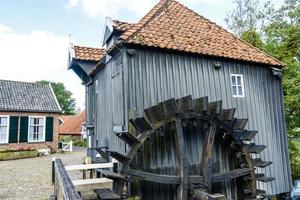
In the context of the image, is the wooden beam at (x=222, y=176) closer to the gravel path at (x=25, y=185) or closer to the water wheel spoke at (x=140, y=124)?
the water wheel spoke at (x=140, y=124)

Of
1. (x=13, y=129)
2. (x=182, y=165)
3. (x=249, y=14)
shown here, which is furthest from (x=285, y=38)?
(x=13, y=129)

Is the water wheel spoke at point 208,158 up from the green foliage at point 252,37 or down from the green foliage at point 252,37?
down

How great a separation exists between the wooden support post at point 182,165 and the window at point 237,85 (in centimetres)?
285

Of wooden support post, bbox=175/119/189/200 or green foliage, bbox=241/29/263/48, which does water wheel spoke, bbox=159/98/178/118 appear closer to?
wooden support post, bbox=175/119/189/200

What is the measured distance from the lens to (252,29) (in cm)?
1487

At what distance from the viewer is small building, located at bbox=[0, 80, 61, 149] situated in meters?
17.1

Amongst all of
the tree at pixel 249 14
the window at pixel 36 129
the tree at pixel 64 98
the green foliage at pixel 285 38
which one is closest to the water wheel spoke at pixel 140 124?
the green foliage at pixel 285 38

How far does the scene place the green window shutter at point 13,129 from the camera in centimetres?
1703

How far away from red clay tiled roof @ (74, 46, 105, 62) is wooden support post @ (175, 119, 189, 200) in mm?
5708

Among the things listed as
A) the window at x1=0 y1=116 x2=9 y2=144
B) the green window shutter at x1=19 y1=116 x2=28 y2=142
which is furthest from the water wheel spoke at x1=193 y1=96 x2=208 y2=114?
the window at x1=0 y1=116 x2=9 y2=144

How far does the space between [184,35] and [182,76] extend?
1613mm

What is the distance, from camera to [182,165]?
6574 millimetres

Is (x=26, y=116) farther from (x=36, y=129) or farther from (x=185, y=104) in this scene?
(x=185, y=104)

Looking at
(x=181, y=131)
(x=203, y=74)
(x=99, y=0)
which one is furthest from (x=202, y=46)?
(x=99, y=0)
